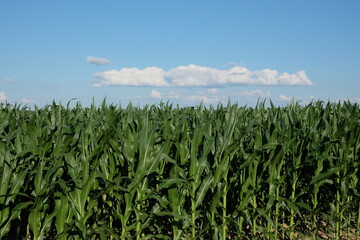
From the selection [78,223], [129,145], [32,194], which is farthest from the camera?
[32,194]

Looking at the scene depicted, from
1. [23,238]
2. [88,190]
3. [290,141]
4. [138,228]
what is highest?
[290,141]

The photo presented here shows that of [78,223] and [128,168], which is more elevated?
[128,168]

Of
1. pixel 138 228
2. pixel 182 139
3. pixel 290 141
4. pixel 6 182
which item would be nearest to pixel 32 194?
pixel 6 182

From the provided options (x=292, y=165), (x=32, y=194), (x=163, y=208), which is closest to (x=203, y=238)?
(x=163, y=208)

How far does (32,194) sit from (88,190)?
3.00 feet

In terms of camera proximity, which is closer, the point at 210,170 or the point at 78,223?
the point at 78,223

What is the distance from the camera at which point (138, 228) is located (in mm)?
3986

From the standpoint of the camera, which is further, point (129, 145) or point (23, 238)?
point (23, 238)

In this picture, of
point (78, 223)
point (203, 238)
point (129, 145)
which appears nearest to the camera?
point (78, 223)

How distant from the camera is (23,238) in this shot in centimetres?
474

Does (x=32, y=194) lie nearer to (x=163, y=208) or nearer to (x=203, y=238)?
(x=163, y=208)

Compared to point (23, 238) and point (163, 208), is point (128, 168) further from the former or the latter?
point (23, 238)

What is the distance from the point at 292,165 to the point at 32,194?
310 cm

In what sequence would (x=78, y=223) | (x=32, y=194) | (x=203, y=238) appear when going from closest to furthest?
(x=78, y=223), (x=32, y=194), (x=203, y=238)
